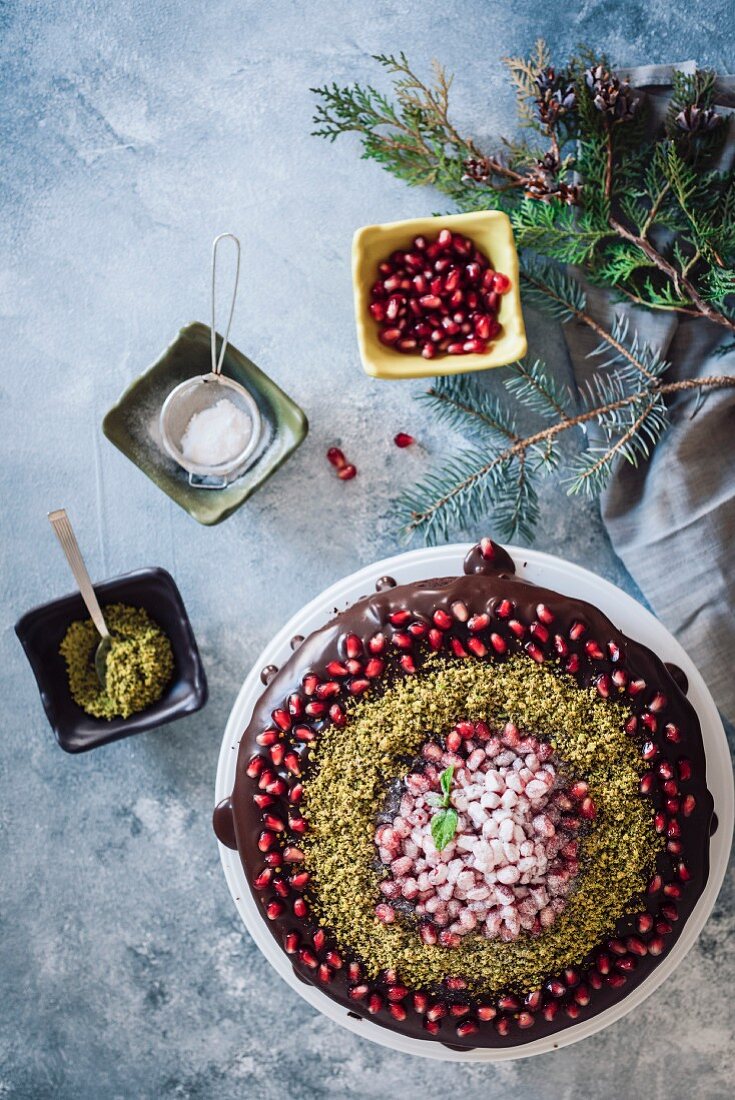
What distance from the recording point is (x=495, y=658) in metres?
1.66

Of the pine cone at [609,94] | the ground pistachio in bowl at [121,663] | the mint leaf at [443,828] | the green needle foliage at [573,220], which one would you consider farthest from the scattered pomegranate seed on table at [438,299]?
the mint leaf at [443,828]

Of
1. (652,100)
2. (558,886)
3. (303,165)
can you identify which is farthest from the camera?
(303,165)

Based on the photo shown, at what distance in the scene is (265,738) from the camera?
169 centimetres

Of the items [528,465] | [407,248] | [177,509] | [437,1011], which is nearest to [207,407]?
[177,509]

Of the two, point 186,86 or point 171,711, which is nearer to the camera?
point 171,711

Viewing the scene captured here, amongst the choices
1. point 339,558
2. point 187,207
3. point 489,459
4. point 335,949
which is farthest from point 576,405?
point 335,949

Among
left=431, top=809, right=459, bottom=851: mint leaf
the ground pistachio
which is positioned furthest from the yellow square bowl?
left=431, top=809, right=459, bottom=851: mint leaf

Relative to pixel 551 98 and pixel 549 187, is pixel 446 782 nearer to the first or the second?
pixel 549 187

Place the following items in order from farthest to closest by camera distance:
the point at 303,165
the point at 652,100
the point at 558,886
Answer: the point at 303,165
the point at 652,100
the point at 558,886

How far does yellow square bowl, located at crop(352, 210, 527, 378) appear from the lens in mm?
1852

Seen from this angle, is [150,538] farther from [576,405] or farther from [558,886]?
[558,886]

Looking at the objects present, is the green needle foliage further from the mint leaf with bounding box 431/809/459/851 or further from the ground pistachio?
the mint leaf with bounding box 431/809/459/851

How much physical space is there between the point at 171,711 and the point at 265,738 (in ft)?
1.18

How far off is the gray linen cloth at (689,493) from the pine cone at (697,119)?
0.38 ft
